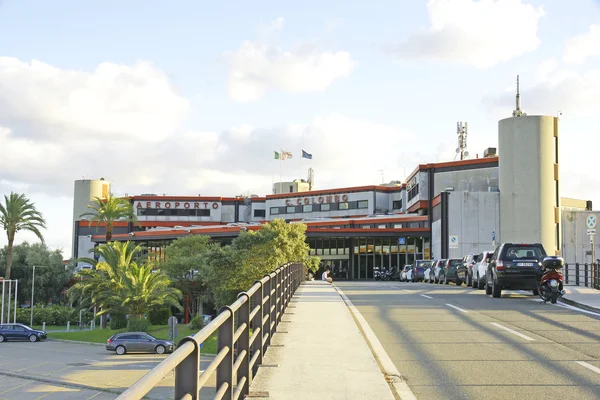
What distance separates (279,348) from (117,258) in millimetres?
46834

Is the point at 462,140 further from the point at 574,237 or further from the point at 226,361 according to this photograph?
the point at 226,361

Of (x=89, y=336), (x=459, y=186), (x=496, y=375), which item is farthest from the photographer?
(x=459, y=186)

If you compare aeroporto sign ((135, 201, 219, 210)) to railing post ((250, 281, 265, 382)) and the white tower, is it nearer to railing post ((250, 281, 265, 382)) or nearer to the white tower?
the white tower

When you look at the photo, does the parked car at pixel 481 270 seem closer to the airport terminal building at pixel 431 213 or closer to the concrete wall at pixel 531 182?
the airport terminal building at pixel 431 213

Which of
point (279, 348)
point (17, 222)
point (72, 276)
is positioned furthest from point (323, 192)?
point (279, 348)

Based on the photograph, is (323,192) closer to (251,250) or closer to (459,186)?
(459,186)

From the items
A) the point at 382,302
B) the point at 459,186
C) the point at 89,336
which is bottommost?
the point at 89,336

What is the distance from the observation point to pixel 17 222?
66.1m

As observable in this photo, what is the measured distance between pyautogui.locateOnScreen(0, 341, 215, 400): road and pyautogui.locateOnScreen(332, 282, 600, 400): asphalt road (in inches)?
763

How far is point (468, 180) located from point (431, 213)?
212 inches

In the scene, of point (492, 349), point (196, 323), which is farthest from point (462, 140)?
point (492, 349)

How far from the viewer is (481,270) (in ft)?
97.9

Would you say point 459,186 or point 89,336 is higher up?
point 459,186

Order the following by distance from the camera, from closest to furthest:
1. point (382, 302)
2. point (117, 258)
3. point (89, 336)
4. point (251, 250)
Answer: point (382, 302)
point (251, 250)
point (117, 258)
point (89, 336)
